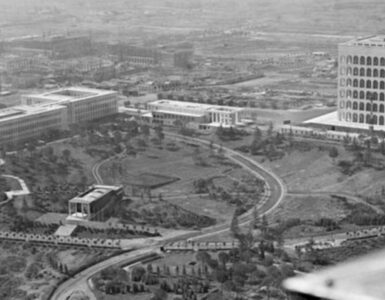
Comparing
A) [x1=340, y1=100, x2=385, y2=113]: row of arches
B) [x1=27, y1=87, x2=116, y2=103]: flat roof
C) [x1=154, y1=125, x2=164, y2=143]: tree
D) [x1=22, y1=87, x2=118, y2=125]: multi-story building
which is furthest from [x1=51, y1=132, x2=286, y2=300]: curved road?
[x1=27, y1=87, x2=116, y2=103]: flat roof

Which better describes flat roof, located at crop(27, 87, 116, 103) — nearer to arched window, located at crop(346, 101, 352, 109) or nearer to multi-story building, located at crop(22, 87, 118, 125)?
multi-story building, located at crop(22, 87, 118, 125)

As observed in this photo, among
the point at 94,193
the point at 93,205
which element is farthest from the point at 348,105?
the point at 93,205

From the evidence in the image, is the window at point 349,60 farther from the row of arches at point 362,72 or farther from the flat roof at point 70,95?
the flat roof at point 70,95

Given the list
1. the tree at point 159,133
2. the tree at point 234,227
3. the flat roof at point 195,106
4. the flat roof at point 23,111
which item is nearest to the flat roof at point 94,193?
the tree at point 234,227

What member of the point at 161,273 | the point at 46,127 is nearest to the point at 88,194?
the point at 161,273

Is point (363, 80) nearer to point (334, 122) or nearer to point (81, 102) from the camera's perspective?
point (334, 122)

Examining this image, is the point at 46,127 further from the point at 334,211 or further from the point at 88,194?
the point at 334,211
